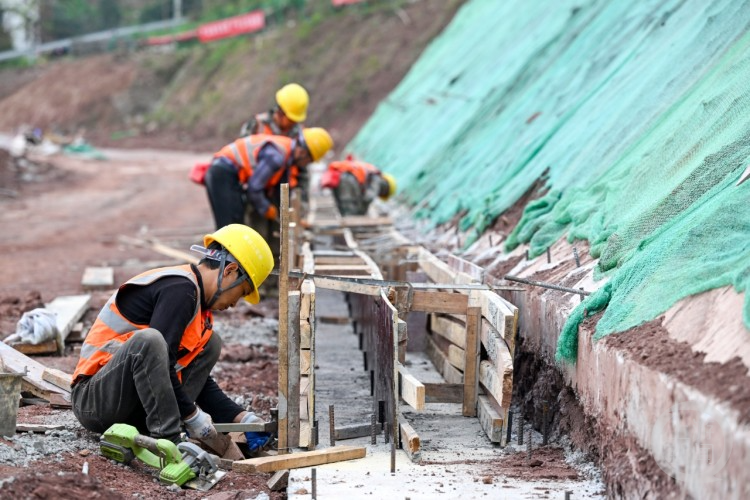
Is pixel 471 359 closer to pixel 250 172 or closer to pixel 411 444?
pixel 411 444

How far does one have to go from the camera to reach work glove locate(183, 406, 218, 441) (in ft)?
16.1

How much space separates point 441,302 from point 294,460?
1.49m

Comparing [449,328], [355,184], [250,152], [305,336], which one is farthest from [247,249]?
[355,184]

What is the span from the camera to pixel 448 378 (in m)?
6.28

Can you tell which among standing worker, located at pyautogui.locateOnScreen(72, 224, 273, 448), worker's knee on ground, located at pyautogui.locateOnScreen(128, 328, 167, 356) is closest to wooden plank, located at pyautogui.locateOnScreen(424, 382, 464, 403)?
standing worker, located at pyautogui.locateOnScreen(72, 224, 273, 448)

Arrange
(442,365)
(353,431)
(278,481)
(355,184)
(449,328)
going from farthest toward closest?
(355,184) → (442,365) → (449,328) → (353,431) → (278,481)

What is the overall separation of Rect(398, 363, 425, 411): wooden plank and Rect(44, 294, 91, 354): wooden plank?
9.90 ft

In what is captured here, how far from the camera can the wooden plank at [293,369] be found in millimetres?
4973

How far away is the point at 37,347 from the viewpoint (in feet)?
22.4

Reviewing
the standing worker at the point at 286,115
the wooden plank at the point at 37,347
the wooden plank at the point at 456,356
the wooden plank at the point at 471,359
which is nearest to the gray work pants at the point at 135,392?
the wooden plank at the point at 471,359

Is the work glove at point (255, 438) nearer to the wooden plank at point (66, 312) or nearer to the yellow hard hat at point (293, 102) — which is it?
the wooden plank at point (66, 312)

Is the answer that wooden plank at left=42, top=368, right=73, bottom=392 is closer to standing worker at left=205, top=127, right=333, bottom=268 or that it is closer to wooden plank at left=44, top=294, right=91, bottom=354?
wooden plank at left=44, top=294, right=91, bottom=354

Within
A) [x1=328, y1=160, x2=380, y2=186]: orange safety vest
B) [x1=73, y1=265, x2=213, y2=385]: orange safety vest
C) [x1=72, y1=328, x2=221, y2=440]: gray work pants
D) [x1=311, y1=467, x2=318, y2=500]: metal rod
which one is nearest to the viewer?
[x1=311, y1=467, x2=318, y2=500]: metal rod

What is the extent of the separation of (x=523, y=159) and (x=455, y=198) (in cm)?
138
